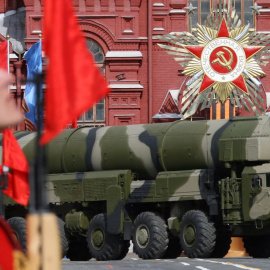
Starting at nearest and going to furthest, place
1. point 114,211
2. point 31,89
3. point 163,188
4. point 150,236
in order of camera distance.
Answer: point 150,236
point 163,188
point 114,211
point 31,89

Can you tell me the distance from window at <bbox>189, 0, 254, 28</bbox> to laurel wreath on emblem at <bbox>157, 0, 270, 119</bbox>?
2641 mm

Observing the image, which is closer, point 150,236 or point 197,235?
point 197,235

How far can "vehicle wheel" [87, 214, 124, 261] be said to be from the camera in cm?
2831

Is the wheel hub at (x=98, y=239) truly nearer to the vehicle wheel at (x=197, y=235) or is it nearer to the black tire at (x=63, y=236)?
the black tire at (x=63, y=236)

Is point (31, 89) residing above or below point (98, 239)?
above

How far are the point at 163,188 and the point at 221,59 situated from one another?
13.3 m

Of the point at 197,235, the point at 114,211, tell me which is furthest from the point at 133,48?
the point at 197,235

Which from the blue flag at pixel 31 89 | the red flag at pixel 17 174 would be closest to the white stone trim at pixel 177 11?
the blue flag at pixel 31 89

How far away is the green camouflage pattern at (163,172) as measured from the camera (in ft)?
86.9

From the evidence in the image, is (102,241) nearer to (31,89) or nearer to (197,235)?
(197,235)

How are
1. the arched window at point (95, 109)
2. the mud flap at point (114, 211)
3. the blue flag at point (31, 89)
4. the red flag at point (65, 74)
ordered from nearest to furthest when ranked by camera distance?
the red flag at point (65, 74), the mud flap at point (114, 211), the blue flag at point (31, 89), the arched window at point (95, 109)

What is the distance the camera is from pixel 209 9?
142ft

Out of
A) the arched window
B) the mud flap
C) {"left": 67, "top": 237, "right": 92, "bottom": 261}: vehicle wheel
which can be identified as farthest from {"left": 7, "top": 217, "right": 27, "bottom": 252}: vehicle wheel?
the arched window

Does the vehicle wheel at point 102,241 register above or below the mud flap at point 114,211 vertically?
below
